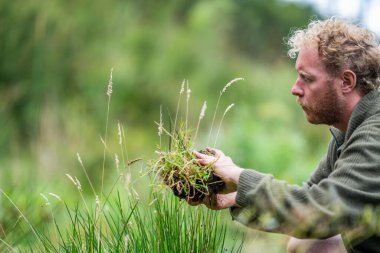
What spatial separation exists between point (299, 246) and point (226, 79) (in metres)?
12.4

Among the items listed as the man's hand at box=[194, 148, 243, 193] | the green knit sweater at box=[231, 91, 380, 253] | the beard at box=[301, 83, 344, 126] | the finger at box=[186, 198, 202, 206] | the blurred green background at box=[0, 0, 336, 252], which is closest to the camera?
the green knit sweater at box=[231, 91, 380, 253]

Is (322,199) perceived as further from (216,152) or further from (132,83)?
(132,83)

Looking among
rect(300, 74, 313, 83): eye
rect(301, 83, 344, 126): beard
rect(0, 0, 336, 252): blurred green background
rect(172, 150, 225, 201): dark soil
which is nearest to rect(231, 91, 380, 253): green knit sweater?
rect(172, 150, 225, 201): dark soil

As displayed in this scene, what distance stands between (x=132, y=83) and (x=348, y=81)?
11.8 m

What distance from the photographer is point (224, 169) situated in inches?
115

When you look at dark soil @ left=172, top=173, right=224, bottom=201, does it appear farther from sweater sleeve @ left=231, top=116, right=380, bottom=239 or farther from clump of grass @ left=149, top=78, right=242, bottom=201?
sweater sleeve @ left=231, top=116, right=380, bottom=239

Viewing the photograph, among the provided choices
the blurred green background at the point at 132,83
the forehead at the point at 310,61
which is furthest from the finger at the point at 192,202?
the blurred green background at the point at 132,83

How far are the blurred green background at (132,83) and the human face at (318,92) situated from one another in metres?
2.97

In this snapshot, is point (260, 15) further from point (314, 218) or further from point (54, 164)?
point (314, 218)

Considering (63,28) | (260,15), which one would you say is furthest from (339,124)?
(260,15)

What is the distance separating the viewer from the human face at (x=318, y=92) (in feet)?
10.4

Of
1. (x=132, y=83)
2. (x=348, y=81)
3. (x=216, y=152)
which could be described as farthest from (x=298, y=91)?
(x=132, y=83)

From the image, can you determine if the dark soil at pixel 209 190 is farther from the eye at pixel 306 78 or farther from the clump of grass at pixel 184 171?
the eye at pixel 306 78

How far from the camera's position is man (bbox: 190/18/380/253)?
2.75 m
